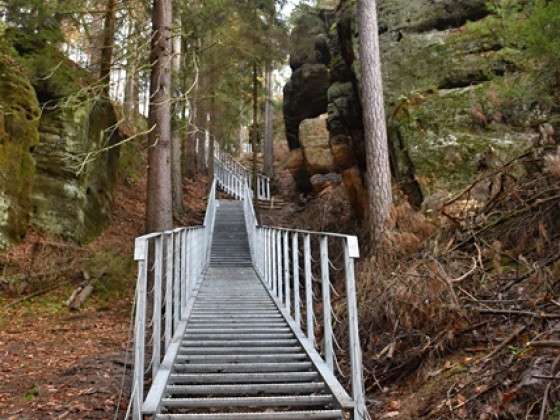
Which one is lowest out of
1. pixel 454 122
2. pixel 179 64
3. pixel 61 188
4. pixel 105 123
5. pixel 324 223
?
pixel 324 223

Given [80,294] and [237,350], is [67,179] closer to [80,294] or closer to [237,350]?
[80,294]

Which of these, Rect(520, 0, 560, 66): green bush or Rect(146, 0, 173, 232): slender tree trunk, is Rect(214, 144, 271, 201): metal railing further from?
Rect(520, 0, 560, 66): green bush

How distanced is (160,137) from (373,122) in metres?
3.87

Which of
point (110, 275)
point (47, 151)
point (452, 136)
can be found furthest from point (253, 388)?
point (47, 151)

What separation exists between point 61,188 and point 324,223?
6.59 m

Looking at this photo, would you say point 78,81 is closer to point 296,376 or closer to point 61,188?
point 61,188

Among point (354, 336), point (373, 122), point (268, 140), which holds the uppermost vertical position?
point (268, 140)

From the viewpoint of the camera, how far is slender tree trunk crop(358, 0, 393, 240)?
8.20m

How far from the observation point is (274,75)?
28.8 metres

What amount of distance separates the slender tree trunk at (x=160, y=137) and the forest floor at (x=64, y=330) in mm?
1738

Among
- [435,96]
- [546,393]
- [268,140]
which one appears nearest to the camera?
[546,393]

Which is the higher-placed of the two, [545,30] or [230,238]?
[545,30]

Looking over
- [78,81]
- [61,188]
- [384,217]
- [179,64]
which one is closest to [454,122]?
[384,217]

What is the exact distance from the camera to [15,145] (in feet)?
28.2
